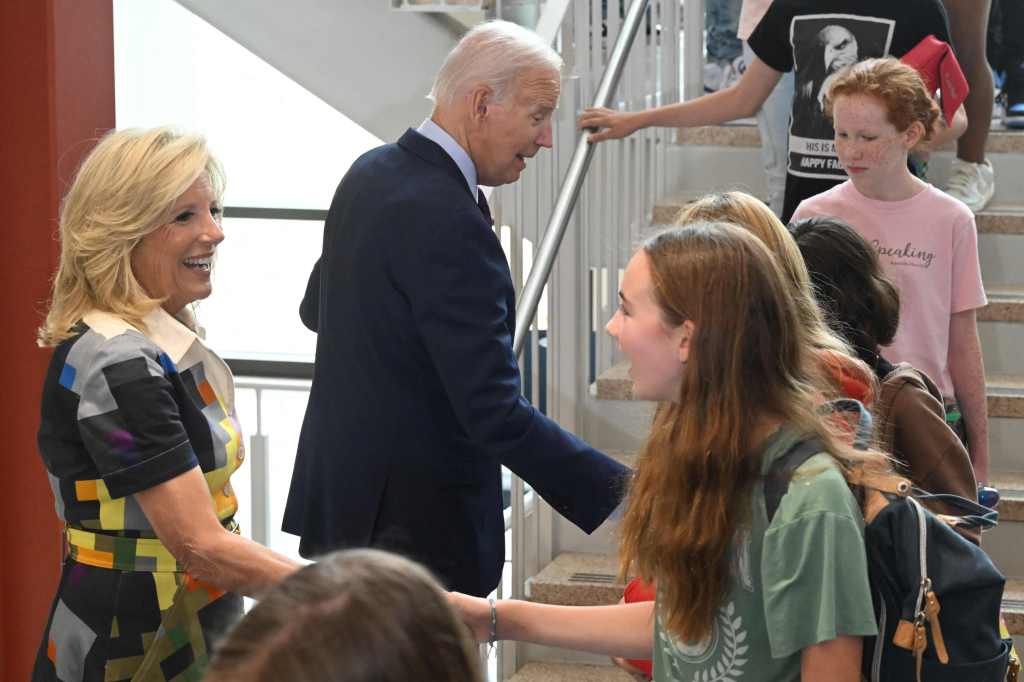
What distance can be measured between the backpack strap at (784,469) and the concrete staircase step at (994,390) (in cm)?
209

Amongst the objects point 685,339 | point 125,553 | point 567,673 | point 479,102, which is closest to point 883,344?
point 685,339

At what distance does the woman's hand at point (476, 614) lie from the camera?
1.68 metres

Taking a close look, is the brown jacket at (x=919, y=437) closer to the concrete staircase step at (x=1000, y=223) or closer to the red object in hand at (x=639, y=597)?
the red object in hand at (x=639, y=597)

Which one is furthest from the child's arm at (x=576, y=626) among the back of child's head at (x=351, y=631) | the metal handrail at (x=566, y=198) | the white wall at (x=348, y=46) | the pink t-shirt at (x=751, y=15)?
the white wall at (x=348, y=46)

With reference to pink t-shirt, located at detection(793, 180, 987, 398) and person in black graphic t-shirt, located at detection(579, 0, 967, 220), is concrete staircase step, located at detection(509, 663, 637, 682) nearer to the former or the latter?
pink t-shirt, located at detection(793, 180, 987, 398)

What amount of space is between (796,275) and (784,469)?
37cm

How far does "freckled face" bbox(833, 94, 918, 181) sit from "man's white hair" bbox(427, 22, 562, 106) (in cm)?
75

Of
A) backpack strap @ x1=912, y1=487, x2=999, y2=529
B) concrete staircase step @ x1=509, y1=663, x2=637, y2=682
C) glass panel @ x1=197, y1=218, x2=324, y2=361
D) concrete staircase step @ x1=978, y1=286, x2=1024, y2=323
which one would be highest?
concrete staircase step @ x1=978, y1=286, x2=1024, y2=323

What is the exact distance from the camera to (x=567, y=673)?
3.37 m

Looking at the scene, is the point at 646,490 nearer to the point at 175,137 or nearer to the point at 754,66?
the point at 175,137

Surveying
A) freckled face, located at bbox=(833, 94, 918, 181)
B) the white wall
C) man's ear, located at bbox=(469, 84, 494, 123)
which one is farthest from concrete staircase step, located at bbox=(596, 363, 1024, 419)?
man's ear, located at bbox=(469, 84, 494, 123)

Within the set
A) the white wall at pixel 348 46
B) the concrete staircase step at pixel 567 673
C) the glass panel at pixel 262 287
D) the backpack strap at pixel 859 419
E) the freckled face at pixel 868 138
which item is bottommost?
the concrete staircase step at pixel 567 673

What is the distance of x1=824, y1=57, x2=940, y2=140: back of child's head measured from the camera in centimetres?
281

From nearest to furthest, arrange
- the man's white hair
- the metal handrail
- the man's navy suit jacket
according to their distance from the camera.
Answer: the man's navy suit jacket → the man's white hair → the metal handrail
